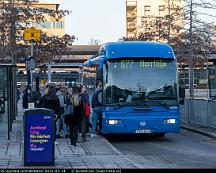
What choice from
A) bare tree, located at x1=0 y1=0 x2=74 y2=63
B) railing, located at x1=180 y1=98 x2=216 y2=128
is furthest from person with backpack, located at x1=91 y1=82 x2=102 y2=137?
bare tree, located at x1=0 y1=0 x2=74 y2=63

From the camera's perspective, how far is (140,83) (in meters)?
19.2

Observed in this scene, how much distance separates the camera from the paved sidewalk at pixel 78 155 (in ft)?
41.4

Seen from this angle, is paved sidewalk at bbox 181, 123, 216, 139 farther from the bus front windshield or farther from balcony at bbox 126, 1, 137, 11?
balcony at bbox 126, 1, 137, 11

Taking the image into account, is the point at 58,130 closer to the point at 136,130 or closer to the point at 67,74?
the point at 136,130

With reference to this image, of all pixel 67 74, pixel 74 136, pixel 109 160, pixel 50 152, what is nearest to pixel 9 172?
pixel 50 152

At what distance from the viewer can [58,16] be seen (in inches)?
1288

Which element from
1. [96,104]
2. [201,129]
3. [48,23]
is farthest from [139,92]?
[48,23]

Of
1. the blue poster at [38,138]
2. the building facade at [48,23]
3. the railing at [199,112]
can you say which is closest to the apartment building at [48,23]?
the building facade at [48,23]

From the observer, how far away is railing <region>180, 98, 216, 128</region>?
23.1 meters

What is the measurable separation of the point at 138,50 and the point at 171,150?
4.15 metres

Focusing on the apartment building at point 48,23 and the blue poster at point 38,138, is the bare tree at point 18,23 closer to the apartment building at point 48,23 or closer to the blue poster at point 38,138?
the apartment building at point 48,23

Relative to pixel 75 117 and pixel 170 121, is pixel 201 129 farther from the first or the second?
pixel 75 117

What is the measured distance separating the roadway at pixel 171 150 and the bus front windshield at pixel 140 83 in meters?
1.51

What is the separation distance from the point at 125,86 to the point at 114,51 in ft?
4.44
